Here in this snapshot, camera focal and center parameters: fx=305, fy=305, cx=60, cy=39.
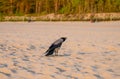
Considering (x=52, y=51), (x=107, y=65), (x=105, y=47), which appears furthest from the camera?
(x=105, y=47)

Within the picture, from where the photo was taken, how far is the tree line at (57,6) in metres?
72.7

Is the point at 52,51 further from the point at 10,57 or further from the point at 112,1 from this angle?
the point at 112,1

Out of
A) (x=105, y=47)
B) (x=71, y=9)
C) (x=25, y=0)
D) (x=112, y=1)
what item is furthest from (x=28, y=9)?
(x=105, y=47)

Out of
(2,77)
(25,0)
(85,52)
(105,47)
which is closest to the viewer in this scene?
(2,77)

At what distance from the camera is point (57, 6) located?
7869 centimetres

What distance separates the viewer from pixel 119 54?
39.6ft

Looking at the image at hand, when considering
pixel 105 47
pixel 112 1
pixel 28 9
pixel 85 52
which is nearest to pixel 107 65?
pixel 85 52

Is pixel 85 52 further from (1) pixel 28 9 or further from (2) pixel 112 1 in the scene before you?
(1) pixel 28 9

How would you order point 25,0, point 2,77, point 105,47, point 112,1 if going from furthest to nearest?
1. point 25,0
2. point 112,1
3. point 105,47
4. point 2,77

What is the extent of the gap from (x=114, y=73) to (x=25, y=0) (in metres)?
74.6

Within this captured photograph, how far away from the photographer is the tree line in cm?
7269

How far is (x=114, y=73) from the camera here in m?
8.54

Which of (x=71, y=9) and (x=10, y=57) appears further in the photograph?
(x=71, y=9)

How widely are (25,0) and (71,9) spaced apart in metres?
13.1
